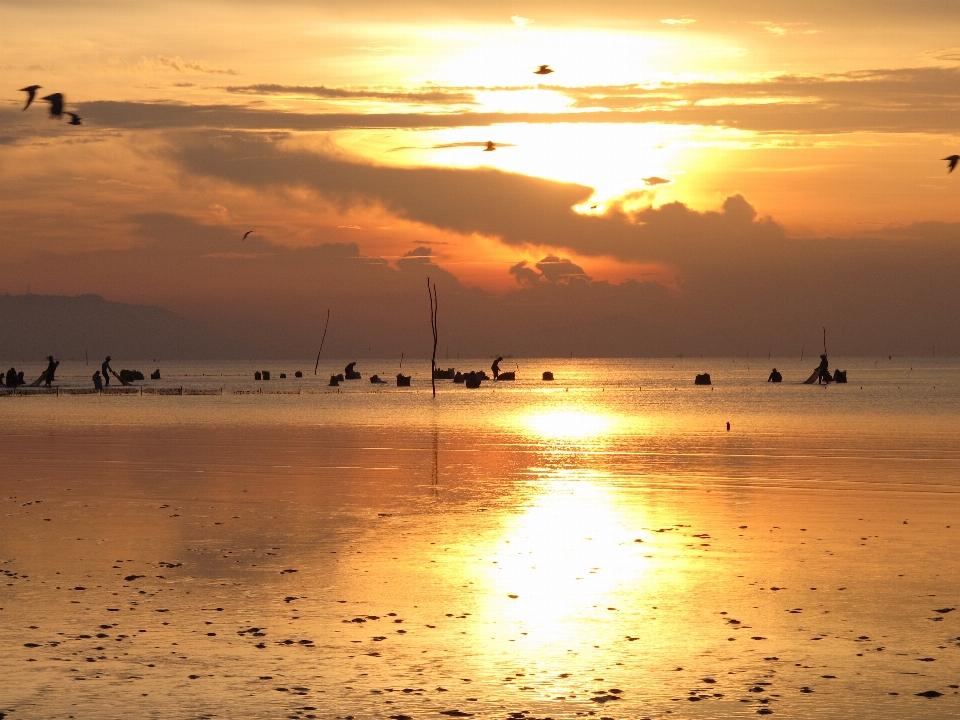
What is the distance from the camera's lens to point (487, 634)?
1264 cm

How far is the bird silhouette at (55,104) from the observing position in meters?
24.2

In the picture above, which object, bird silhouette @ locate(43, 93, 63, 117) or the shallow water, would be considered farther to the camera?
bird silhouette @ locate(43, 93, 63, 117)

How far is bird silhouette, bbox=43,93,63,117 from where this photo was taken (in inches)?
953

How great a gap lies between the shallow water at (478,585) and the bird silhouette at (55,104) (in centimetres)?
801

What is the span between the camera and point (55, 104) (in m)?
24.5

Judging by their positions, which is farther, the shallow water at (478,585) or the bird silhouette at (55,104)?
the bird silhouette at (55,104)

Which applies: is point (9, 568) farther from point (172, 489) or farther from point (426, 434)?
point (426, 434)

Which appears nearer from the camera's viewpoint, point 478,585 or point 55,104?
point 478,585

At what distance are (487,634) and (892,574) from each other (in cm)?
638

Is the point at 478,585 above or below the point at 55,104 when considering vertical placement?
below

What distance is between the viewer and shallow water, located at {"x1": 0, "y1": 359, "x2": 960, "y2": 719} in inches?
419

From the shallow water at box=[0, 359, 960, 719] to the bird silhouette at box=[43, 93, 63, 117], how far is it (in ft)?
26.3

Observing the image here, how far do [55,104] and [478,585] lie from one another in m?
15.3

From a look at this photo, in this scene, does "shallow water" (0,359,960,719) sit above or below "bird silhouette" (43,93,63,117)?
below
